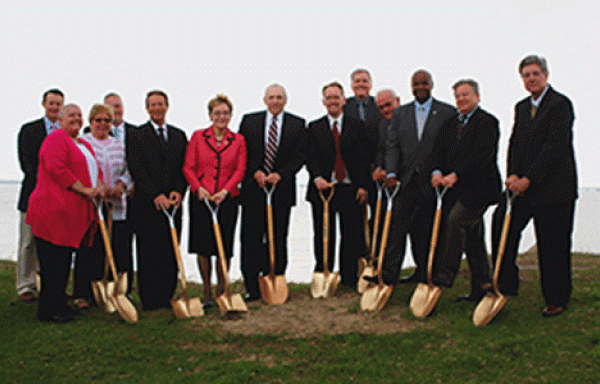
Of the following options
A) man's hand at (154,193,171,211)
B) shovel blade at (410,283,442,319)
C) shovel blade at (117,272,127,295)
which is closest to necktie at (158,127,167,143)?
man's hand at (154,193,171,211)

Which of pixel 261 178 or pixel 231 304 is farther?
pixel 261 178

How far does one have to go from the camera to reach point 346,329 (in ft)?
14.5

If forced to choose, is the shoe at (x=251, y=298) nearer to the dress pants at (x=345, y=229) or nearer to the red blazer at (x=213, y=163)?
the dress pants at (x=345, y=229)

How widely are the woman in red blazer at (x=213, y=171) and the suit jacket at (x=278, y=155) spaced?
0.72 ft

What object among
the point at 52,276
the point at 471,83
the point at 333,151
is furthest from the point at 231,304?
the point at 471,83

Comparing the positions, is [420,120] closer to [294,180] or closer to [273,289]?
[294,180]

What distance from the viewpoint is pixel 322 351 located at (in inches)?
156

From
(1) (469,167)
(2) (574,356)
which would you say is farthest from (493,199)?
(2) (574,356)

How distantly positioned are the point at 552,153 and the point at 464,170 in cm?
72

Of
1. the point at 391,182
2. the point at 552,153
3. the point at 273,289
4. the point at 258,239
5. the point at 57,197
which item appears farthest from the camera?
the point at 258,239

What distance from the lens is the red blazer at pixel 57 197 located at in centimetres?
446

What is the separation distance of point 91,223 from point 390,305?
2.99 meters

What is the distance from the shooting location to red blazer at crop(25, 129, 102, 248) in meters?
4.46

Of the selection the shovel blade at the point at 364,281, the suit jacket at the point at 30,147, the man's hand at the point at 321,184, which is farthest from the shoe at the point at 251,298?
the suit jacket at the point at 30,147
